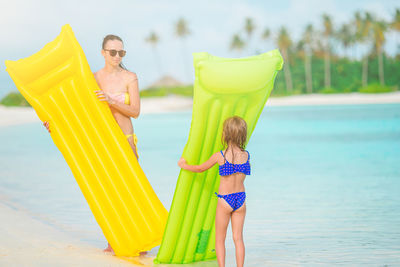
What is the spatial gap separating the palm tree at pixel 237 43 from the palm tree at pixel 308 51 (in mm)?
9707

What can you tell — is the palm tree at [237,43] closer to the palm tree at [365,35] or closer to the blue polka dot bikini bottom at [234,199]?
the palm tree at [365,35]

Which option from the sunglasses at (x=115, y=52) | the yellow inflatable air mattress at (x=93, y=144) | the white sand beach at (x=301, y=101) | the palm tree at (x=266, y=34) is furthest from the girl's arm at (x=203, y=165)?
the palm tree at (x=266, y=34)

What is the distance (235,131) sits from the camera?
2844mm

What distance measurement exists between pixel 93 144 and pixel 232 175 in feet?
3.45

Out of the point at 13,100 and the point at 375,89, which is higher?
the point at 13,100

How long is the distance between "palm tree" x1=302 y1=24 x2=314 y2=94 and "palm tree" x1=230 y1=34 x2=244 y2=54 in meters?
9.71

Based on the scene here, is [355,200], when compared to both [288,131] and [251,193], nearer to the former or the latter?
[251,193]

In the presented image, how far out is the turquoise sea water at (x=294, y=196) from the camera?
418 cm

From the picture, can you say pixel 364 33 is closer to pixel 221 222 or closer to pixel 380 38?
pixel 380 38

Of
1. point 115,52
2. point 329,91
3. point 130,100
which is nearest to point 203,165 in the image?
point 130,100

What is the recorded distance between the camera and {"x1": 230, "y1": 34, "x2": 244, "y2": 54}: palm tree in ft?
181

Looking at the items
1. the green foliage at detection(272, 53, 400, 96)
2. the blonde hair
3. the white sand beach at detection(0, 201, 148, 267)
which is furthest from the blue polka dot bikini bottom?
the green foliage at detection(272, 53, 400, 96)

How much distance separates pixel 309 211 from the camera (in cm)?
560

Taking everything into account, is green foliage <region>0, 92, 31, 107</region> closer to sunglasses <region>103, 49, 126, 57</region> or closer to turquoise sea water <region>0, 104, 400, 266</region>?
Answer: turquoise sea water <region>0, 104, 400, 266</region>
